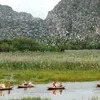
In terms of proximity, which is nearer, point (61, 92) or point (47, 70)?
point (61, 92)

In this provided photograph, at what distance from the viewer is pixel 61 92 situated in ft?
152

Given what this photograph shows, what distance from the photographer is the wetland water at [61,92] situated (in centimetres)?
4128

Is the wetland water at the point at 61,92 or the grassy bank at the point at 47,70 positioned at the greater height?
the grassy bank at the point at 47,70

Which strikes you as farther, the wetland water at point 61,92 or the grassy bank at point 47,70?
the grassy bank at point 47,70

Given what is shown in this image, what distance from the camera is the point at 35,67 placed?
7175 cm

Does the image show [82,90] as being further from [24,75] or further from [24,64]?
[24,64]

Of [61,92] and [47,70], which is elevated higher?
[47,70]

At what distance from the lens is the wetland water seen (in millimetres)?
41281

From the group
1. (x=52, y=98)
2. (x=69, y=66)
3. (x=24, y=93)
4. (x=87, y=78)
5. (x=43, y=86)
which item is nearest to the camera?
(x=52, y=98)

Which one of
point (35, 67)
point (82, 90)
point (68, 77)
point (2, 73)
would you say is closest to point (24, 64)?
point (35, 67)

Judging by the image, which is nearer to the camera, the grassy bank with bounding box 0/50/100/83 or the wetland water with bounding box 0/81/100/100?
the wetland water with bounding box 0/81/100/100

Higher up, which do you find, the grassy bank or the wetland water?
the grassy bank

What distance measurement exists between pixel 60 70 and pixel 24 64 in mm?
8235

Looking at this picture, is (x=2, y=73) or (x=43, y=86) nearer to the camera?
(x=43, y=86)
